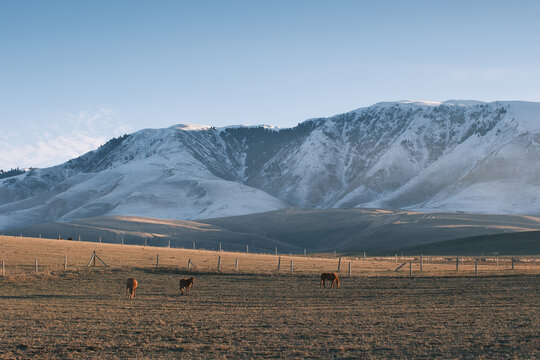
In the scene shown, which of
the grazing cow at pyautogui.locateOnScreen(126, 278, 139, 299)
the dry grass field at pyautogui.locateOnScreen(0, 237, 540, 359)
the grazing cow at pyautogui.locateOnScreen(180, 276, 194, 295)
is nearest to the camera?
the dry grass field at pyautogui.locateOnScreen(0, 237, 540, 359)

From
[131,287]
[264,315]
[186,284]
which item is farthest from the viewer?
[186,284]

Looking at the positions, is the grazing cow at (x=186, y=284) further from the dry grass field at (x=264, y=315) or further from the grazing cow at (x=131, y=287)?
the grazing cow at (x=131, y=287)

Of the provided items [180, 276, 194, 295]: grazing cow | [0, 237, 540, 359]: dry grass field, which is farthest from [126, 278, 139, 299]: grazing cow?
[180, 276, 194, 295]: grazing cow

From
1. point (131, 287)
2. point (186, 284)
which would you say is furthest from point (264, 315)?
point (131, 287)

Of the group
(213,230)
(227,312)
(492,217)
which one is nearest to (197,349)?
(227,312)

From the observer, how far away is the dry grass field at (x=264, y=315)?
19.5 metres

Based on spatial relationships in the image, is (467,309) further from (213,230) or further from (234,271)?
(213,230)

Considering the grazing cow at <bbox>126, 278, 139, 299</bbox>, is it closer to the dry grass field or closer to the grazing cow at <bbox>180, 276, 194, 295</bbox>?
the dry grass field

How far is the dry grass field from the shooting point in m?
19.5

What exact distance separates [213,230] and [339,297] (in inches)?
4915

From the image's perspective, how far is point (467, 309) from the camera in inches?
1118

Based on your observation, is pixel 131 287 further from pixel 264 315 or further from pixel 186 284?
pixel 264 315

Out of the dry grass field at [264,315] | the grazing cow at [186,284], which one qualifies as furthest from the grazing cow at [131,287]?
the grazing cow at [186,284]

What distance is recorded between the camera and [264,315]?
88.4 ft
